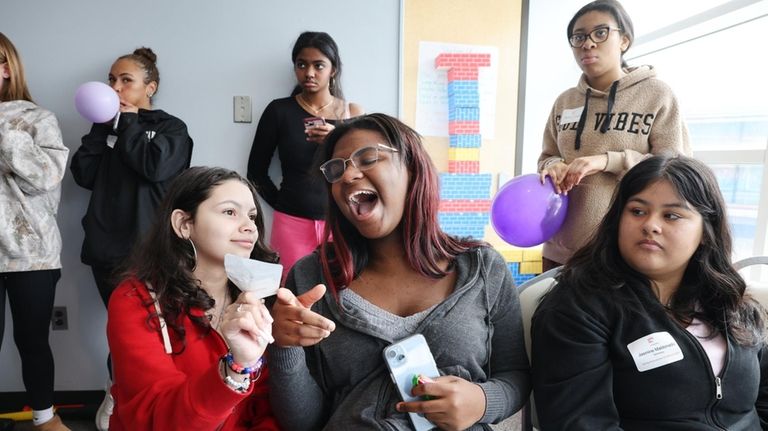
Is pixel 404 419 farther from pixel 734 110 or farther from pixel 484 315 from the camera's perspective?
pixel 734 110

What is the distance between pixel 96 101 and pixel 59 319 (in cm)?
135

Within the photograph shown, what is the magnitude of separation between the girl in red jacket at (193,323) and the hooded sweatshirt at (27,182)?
1.25m

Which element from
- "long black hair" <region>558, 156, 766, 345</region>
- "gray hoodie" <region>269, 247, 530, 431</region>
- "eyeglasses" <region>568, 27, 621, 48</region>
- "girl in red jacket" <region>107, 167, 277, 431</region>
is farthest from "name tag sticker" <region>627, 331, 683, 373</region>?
"eyeglasses" <region>568, 27, 621, 48</region>

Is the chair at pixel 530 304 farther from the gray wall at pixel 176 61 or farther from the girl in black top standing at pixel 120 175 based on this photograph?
the girl in black top standing at pixel 120 175

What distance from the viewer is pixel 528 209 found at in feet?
5.60

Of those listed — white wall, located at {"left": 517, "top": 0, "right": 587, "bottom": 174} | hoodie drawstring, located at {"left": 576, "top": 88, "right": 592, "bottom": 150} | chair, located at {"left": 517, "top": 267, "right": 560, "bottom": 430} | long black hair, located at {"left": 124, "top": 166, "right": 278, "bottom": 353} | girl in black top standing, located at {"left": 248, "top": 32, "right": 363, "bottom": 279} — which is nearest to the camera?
long black hair, located at {"left": 124, "top": 166, "right": 278, "bottom": 353}

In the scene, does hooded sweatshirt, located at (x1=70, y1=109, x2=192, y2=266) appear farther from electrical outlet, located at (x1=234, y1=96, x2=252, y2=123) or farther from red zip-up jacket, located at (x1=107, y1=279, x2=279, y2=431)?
red zip-up jacket, located at (x1=107, y1=279, x2=279, y2=431)

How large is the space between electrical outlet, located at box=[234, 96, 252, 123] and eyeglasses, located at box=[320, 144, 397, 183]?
5.28 ft

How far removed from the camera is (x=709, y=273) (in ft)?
3.85

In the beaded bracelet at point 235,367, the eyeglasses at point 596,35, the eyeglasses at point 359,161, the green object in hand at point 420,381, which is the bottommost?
the green object in hand at point 420,381

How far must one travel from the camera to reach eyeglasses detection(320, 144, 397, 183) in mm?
1120

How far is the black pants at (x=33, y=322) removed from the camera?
2086mm

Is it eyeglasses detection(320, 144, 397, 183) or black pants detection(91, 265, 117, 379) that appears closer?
eyeglasses detection(320, 144, 397, 183)

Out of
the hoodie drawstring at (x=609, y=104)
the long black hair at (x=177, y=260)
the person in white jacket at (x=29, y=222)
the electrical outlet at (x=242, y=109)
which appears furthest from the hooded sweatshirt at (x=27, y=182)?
the hoodie drawstring at (x=609, y=104)
